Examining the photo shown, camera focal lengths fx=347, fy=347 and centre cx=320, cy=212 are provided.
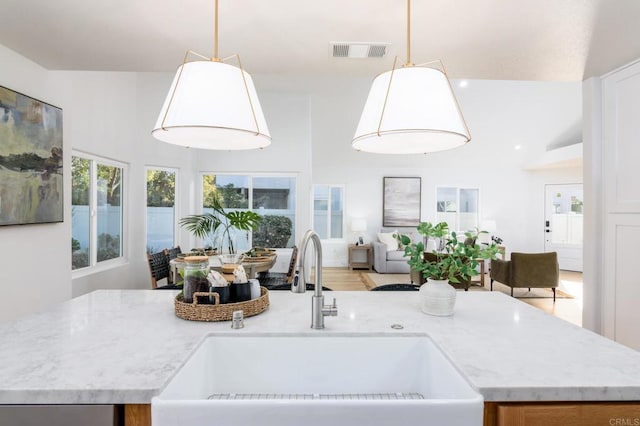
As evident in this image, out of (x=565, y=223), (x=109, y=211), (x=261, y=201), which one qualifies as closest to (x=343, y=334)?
(x=109, y=211)

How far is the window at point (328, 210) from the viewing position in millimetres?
8203

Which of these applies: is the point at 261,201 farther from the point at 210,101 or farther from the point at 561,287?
the point at 561,287

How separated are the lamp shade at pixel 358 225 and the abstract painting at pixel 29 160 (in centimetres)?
577

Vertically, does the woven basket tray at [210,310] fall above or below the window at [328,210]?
below

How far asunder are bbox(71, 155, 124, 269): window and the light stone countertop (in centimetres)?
261

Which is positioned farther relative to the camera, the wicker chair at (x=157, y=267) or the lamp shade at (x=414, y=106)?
the wicker chair at (x=157, y=267)

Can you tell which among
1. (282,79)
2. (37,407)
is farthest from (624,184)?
(282,79)

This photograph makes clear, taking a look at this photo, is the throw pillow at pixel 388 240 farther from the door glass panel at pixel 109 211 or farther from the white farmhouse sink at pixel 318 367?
the white farmhouse sink at pixel 318 367

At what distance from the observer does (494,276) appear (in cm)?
550

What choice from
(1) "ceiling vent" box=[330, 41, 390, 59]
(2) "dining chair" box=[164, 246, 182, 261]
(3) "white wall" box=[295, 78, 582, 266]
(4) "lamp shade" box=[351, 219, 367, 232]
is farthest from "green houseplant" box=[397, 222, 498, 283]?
(4) "lamp shade" box=[351, 219, 367, 232]

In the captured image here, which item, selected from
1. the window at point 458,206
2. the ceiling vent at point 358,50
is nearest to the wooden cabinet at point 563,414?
the ceiling vent at point 358,50

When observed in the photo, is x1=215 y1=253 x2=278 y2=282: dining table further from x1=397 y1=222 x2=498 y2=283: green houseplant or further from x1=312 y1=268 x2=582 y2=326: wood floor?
x1=397 y1=222 x2=498 y2=283: green houseplant

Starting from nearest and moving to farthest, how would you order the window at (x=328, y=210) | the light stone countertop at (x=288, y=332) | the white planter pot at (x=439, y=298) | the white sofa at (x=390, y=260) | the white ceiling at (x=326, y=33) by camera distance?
the light stone countertop at (x=288, y=332) → the white planter pot at (x=439, y=298) → the white ceiling at (x=326, y=33) → the white sofa at (x=390, y=260) → the window at (x=328, y=210)

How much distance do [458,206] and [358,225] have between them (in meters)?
2.57
